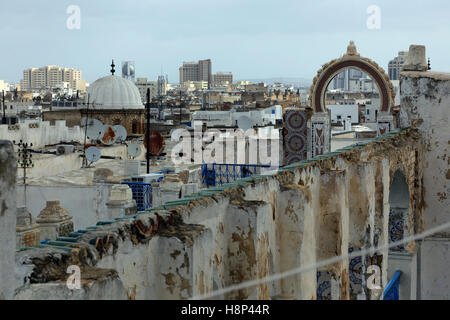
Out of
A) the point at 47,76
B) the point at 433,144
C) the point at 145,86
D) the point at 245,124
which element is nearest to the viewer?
the point at 433,144

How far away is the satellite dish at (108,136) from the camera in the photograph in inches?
888

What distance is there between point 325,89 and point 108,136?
7.67 m

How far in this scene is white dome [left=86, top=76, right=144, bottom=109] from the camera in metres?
30.8

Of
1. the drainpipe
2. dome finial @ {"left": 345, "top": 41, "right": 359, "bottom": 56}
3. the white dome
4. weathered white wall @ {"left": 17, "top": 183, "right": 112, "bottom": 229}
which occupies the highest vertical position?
dome finial @ {"left": 345, "top": 41, "right": 359, "bottom": 56}

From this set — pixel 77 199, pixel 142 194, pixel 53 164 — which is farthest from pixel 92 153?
pixel 142 194

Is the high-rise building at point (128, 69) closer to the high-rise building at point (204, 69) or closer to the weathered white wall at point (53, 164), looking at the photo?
the weathered white wall at point (53, 164)

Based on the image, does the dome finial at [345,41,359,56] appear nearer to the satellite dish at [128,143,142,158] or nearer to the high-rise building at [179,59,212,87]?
the satellite dish at [128,143,142,158]

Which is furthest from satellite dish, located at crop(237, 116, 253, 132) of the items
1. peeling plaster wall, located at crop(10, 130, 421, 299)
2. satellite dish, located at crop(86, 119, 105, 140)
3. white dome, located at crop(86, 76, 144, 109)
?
peeling plaster wall, located at crop(10, 130, 421, 299)

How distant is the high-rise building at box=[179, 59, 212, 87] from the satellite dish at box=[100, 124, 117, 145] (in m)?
161

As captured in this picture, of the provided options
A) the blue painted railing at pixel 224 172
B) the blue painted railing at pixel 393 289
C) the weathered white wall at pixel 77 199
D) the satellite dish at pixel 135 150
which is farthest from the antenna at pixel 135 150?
the blue painted railing at pixel 393 289

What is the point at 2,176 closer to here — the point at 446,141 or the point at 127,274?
the point at 127,274

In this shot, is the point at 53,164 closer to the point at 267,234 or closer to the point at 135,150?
the point at 135,150

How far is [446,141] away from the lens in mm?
9664

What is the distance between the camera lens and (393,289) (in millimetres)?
9344
